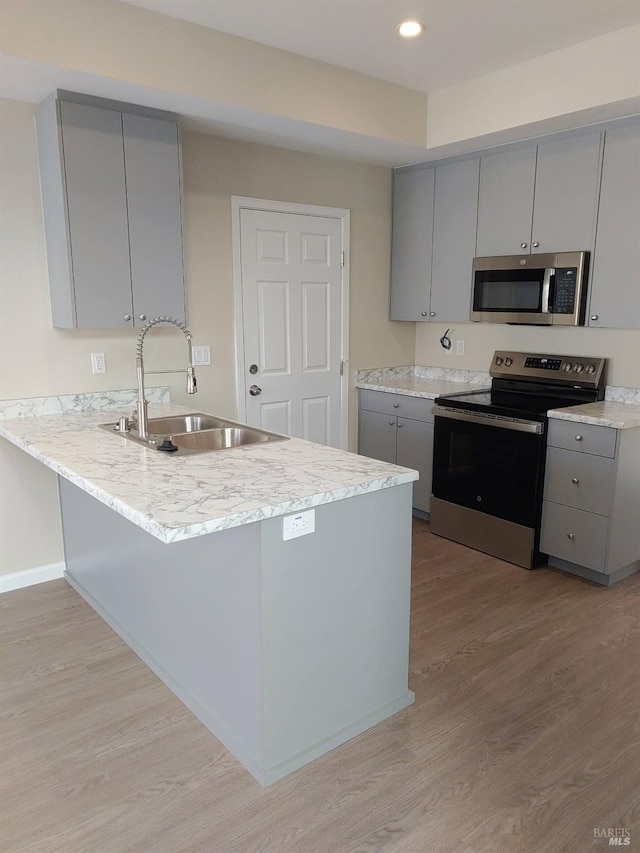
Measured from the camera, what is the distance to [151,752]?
Result: 2.12 meters

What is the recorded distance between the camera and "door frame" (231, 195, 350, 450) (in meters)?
3.77

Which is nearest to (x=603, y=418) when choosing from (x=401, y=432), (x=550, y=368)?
(x=550, y=368)

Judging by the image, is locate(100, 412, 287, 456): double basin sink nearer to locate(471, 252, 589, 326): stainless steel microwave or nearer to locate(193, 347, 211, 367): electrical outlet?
locate(193, 347, 211, 367): electrical outlet

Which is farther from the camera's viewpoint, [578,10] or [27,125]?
[27,125]

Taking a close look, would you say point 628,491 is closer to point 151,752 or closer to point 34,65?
point 151,752

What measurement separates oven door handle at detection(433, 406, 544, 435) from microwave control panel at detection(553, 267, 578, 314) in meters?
0.71

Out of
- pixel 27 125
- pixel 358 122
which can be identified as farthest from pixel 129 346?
pixel 358 122

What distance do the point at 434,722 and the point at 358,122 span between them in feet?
9.82

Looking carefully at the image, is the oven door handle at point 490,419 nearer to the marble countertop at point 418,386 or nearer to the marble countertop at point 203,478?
the marble countertop at point 418,386

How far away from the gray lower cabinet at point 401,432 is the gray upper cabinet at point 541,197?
1118mm

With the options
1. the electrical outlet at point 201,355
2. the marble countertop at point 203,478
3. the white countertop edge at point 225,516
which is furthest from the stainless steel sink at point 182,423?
the white countertop edge at point 225,516

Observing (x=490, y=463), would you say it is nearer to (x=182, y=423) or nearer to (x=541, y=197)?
(x=541, y=197)

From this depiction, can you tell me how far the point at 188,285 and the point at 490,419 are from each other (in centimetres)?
191

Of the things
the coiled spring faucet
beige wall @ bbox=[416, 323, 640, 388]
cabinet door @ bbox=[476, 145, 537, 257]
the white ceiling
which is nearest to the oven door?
beige wall @ bbox=[416, 323, 640, 388]
